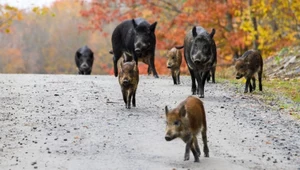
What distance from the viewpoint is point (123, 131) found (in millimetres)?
10961

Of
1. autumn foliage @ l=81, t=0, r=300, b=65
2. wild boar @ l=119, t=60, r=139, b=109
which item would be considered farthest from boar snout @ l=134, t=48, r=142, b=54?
autumn foliage @ l=81, t=0, r=300, b=65

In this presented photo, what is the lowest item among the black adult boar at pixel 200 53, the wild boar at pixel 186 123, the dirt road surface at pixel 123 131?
the dirt road surface at pixel 123 131

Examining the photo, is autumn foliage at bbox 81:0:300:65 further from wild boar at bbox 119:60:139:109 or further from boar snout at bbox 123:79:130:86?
boar snout at bbox 123:79:130:86

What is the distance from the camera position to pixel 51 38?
56.2 metres

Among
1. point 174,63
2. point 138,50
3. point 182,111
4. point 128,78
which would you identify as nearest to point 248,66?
point 174,63

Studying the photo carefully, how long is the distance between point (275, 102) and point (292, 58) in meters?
8.58

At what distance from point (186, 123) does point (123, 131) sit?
8.87 feet

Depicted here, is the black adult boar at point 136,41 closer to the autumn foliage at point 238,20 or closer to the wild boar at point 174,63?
the wild boar at point 174,63

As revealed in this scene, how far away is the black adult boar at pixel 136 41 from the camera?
1889 cm

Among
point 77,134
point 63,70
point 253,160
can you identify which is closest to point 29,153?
point 77,134

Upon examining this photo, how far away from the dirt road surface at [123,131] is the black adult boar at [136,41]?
2.65 meters

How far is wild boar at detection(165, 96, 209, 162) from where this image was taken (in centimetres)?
831

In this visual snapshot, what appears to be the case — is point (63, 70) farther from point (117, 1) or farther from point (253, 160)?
point (253, 160)

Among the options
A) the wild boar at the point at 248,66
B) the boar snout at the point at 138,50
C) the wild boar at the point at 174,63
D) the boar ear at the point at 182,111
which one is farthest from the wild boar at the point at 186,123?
the boar snout at the point at 138,50
